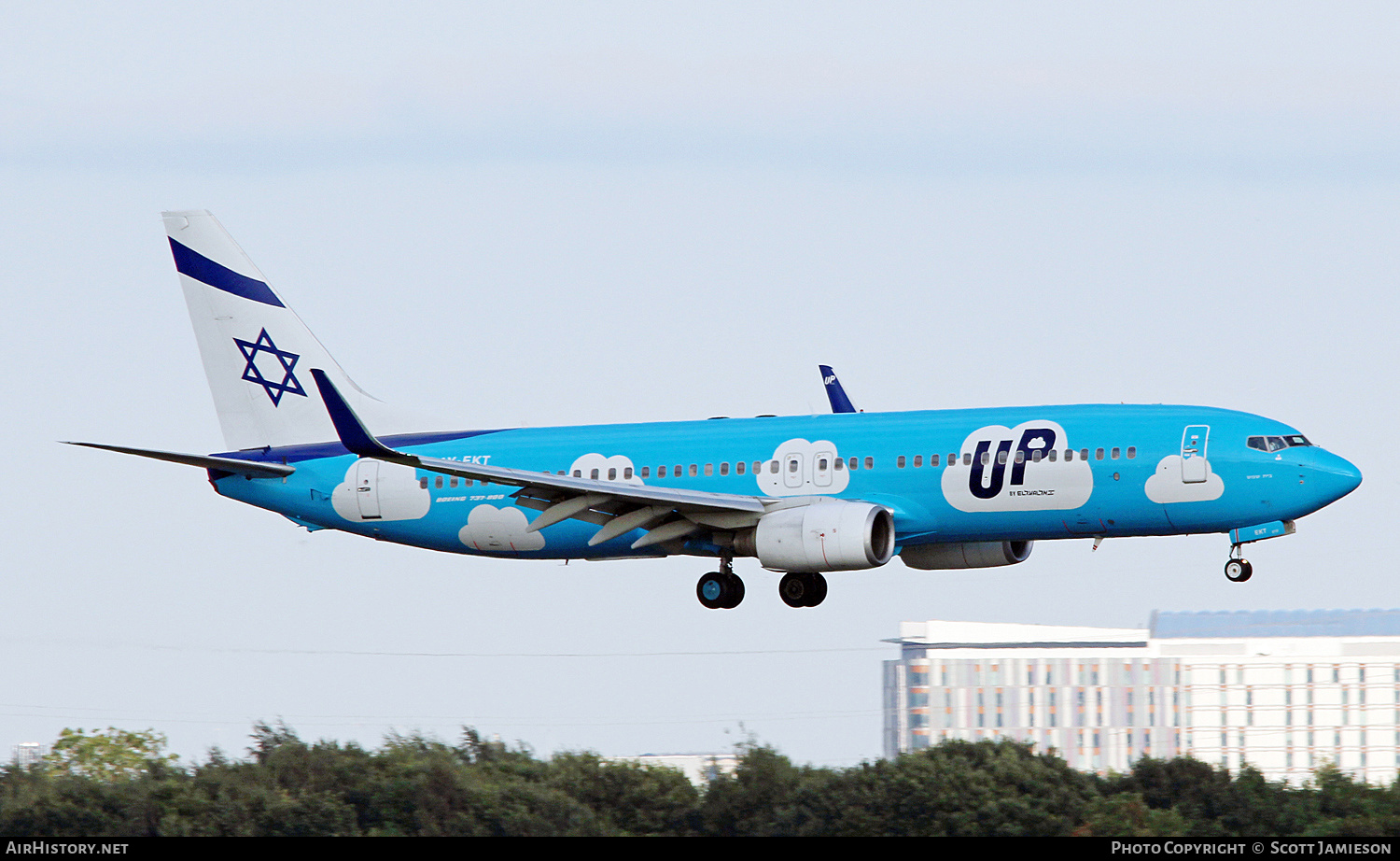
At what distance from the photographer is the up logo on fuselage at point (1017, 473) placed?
155 feet

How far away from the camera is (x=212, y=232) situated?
60281 millimetres

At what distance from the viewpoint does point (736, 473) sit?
51.5 meters

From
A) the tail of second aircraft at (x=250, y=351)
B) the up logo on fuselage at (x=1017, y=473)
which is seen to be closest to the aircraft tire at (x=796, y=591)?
the up logo on fuselage at (x=1017, y=473)

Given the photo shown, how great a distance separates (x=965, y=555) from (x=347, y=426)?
17.6m

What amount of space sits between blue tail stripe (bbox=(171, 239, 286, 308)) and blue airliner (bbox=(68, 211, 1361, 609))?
0.06 m

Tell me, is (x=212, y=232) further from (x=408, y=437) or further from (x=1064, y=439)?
(x=1064, y=439)

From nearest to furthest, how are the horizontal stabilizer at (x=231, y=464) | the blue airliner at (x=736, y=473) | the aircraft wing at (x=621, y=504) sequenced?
the blue airliner at (x=736, y=473)
the aircraft wing at (x=621, y=504)
the horizontal stabilizer at (x=231, y=464)

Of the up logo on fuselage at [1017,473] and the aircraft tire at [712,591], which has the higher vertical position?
the up logo on fuselage at [1017,473]

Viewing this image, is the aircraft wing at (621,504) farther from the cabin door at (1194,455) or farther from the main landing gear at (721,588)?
the cabin door at (1194,455)

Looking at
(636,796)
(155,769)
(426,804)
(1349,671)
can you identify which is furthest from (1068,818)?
(1349,671)

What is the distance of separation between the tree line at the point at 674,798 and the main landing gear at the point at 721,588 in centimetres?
820

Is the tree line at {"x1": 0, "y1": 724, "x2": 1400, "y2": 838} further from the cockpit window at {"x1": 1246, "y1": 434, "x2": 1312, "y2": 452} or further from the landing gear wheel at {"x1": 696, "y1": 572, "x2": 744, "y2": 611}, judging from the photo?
the cockpit window at {"x1": 1246, "y1": 434, "x2": 1312, "y2": 452}

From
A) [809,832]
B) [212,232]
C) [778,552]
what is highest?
[212,232]

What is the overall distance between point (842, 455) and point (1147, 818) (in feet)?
53.7
